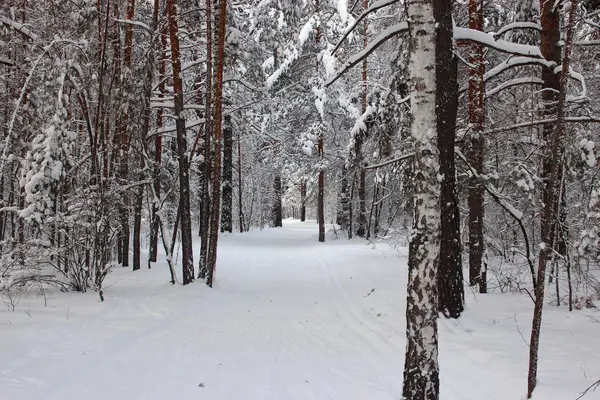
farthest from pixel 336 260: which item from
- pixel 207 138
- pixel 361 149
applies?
pixel 207 138

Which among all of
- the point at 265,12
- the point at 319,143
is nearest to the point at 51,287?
the point at 265,12

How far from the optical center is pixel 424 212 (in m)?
3.73

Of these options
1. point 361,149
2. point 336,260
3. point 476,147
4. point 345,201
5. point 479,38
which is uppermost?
point 479,38

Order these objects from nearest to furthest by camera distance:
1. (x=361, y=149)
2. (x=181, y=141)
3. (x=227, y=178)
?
(x=181, y=141) < (x=361, y=149) < (x=227, y=178)

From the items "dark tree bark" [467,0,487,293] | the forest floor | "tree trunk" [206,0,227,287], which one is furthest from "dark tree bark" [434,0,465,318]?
"tree trunk" [206,0,227,287]

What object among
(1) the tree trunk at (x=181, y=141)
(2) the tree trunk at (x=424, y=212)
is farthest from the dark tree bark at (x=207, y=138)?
(2) the tree trunk at (x=424, y=212)

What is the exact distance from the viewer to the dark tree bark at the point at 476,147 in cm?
773

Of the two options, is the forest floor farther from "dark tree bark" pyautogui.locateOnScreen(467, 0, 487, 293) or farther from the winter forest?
"dark tree bark" pyautogui.locateOnScreen(467, 0, 487, 293)

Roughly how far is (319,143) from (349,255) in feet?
20.6

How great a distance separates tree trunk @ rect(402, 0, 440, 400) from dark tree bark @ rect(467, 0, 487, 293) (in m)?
4.11

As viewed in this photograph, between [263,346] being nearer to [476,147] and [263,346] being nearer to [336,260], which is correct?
[476,147]

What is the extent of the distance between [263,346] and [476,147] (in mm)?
5348

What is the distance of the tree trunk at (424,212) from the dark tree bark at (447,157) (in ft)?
8.37

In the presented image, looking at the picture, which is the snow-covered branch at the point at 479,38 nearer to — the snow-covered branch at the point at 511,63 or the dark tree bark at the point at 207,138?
the snow-covered branch at the point at 511,63
